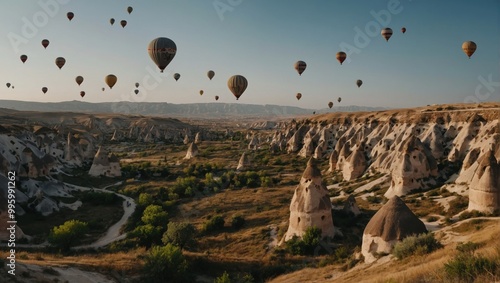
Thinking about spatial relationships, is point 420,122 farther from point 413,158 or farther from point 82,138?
point 82,138

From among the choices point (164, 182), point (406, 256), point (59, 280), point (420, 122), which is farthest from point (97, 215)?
point (420, 122)

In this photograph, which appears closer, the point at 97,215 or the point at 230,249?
the point at 230,249

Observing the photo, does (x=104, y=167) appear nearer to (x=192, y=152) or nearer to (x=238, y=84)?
(x=192, y=152)

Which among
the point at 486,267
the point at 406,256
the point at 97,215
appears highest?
the point at 486,267

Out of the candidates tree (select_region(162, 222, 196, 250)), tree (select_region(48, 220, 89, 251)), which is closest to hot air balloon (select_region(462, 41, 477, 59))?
tree (select_region(162, 222, 196, 250))

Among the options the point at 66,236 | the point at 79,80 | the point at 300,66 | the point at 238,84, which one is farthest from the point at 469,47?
the point at 79,80
